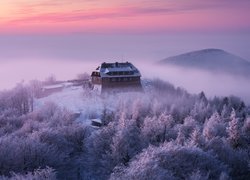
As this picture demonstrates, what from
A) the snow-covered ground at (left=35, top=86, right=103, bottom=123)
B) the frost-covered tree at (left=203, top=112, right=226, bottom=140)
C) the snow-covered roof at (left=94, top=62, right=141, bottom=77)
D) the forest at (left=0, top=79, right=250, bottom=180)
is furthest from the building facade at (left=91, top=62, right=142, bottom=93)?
the frost-covered tree at (left=203, top=112, right=226, bottom=140)

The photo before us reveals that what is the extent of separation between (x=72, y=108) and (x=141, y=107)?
16845 millimetres

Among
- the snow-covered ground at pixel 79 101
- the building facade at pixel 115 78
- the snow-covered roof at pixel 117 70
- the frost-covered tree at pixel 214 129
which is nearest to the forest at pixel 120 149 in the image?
the frost-covered tree at pixel 214 129

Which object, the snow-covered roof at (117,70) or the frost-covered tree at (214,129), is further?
the snow-covered roof at (117,70)

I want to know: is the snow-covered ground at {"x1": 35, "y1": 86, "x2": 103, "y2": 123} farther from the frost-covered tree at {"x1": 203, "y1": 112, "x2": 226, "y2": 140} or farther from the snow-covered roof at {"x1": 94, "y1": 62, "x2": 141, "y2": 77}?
the frost-covered tree at {"x1": 203, "y1": 112, "x2": 226, "y2": 140}

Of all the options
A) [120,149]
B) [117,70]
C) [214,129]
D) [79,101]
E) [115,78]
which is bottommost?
[120,149]

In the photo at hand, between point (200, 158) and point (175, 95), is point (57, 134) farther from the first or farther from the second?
point (175, 95)

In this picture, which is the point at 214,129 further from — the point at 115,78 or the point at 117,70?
the point at 117,70

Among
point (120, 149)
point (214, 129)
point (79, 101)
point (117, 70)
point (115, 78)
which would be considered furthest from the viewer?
point (117, 70)

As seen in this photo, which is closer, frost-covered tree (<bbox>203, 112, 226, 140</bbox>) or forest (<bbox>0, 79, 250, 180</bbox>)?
forest (<bbox>0, 79, 250, 180</bbox>)

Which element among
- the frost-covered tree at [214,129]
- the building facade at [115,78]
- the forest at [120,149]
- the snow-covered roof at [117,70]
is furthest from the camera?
the snow-covered roof at [117,70]

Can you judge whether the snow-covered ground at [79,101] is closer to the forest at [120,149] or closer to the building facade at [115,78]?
the forest at [120,149]

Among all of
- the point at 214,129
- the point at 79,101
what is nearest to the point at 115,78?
the point at 79,101

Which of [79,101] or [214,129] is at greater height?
[79,101]

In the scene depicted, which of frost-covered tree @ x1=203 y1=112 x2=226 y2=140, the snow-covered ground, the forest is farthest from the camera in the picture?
the snow-covered ground
